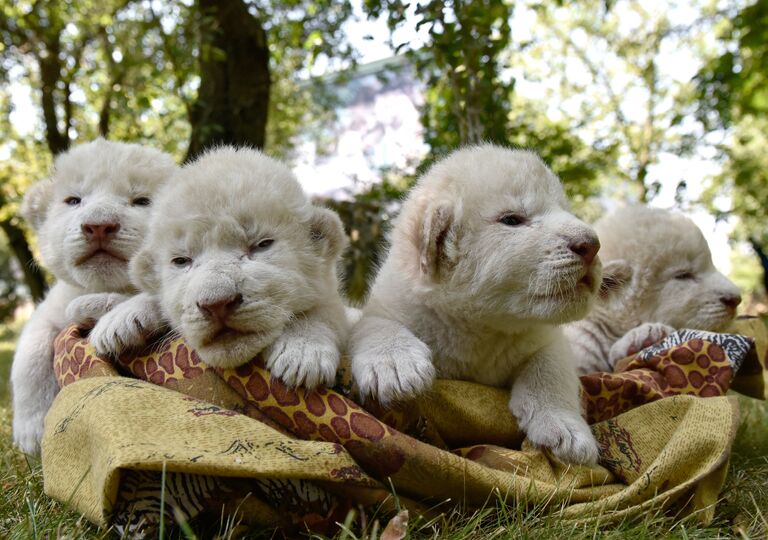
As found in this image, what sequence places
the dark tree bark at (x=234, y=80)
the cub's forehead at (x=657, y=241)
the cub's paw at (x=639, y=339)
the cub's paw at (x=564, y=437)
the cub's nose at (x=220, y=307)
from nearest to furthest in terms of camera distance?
the cub's nose at (x=220, y=307)
the cub's paw at (x=564, y=437)
the cub's paw at (x=639, y=339)
the cub's forehead at (x=657, y=241)
the dark tree bark at (x=234, y=80)

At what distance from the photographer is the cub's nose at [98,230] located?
128 inches

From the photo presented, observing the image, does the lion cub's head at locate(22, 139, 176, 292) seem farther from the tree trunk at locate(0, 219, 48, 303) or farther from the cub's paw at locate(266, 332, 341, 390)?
the tree trunk at locate(0, 219, 48, 303)

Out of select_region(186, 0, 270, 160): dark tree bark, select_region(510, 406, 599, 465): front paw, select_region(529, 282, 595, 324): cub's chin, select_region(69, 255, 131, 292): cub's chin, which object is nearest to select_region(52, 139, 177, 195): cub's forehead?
select_region(69, 255, 131, 292): cub's chin

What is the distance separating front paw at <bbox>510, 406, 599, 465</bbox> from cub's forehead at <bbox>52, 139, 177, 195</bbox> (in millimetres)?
2332

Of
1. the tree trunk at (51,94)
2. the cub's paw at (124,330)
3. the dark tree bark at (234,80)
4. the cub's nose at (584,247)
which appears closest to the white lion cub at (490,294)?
the cub's nose at (584,247)

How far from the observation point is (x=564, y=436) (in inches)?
106

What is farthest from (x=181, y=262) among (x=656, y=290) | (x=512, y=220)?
(x=656, y=290)

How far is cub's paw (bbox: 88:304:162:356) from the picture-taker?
Answer: 279 centimetres

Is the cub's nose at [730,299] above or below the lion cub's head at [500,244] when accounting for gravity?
below

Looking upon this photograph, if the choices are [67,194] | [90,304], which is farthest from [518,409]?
[67,194]

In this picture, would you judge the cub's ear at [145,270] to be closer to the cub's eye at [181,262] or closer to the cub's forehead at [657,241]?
the cub's eye at [181,262]

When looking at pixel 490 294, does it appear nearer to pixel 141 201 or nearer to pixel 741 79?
pixel 141 201

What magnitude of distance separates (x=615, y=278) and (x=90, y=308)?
2920 millimetres

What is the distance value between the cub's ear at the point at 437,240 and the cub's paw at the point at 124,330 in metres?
1.22
